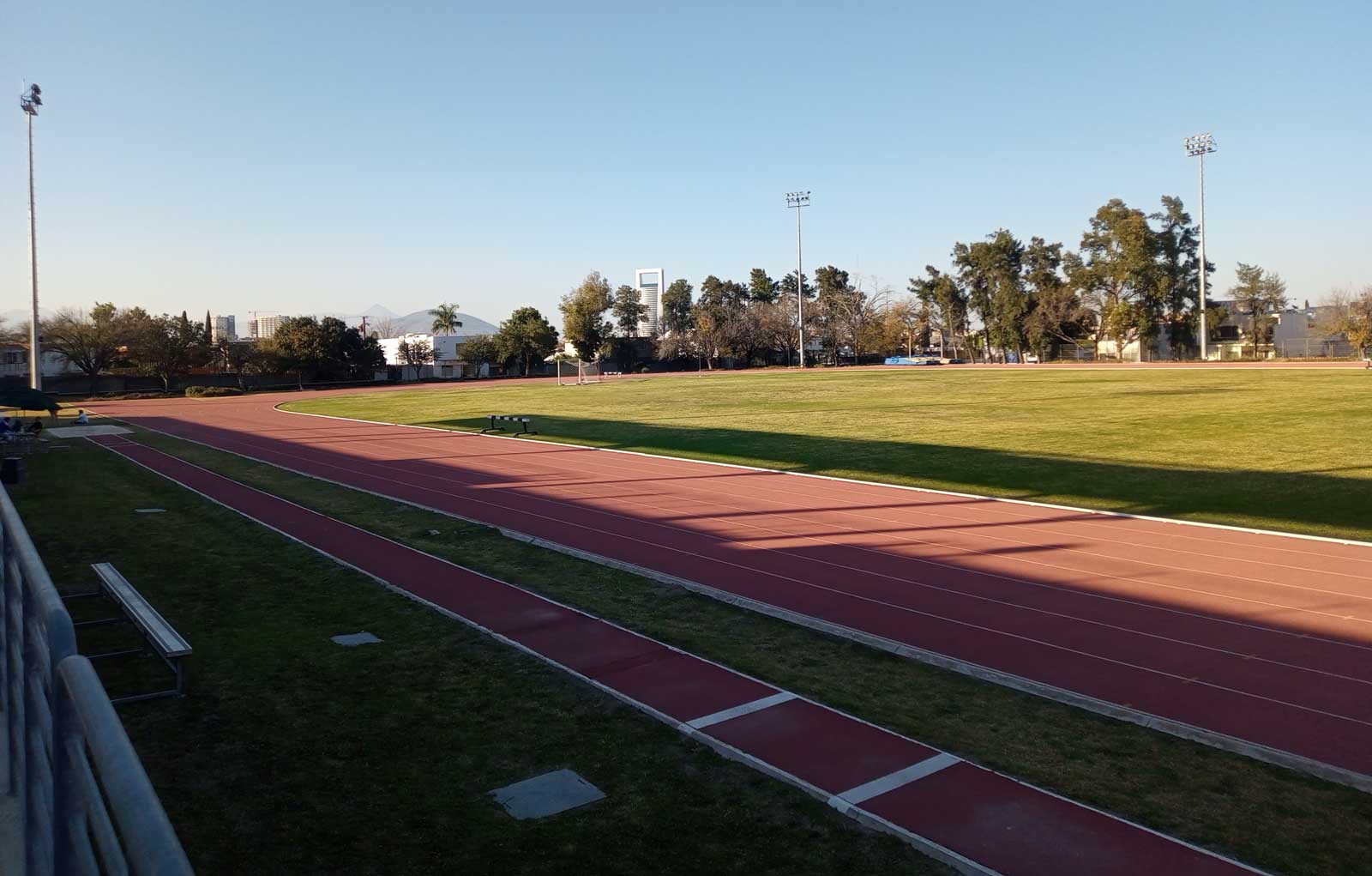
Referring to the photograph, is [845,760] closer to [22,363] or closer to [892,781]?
[892,781]

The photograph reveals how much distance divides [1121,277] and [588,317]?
54662mm

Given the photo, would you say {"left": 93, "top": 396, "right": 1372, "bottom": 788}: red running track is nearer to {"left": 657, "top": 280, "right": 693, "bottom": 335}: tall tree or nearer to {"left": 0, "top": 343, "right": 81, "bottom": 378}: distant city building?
{"left": 0, "top": 343, "right": 81, "bottom": 378}: distant city building

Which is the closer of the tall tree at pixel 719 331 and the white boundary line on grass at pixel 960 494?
the white boundary line on grass at pixel 960 494

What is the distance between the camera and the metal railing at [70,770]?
1437 millimetres

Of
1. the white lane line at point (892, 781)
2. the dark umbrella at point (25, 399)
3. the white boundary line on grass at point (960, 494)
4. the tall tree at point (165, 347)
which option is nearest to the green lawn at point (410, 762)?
the white lane line at point (892, 781)

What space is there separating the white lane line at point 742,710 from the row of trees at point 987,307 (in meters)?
82.3

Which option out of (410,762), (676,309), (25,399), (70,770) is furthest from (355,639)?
(676,309)

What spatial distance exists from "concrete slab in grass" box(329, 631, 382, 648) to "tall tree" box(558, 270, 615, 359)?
9101 centimetres

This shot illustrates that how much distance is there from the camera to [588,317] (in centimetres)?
10306

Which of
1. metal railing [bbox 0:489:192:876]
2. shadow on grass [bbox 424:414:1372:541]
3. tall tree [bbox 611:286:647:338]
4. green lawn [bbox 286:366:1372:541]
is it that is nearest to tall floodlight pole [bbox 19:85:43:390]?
green lawn [bbox 286:366:1372:541]

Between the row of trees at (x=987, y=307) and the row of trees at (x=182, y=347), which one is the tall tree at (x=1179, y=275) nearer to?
the row of trees at (x=987, y=307)

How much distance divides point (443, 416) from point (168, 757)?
3510cm

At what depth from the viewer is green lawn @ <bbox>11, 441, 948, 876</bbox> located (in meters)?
5.21

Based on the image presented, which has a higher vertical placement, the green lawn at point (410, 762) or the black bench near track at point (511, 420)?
the black bench near track at point (511, 420)
